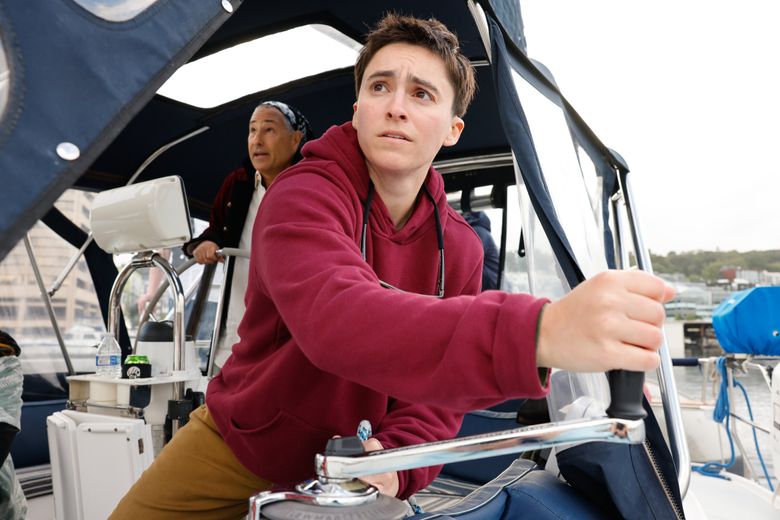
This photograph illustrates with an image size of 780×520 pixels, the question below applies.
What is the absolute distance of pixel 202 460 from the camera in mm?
1314

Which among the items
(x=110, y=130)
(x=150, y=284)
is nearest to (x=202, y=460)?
(x=110, y=130)

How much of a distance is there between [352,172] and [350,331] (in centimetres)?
48

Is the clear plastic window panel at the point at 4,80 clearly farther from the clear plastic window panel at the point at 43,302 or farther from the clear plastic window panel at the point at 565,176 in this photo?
the clear plastic window panel at the point at 43,302

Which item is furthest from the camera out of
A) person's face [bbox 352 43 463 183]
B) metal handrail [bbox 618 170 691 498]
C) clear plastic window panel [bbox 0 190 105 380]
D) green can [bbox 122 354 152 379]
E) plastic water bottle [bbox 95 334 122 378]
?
clear plastic window panel [bbox 0 190 105 380]

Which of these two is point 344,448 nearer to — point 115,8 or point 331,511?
point 331,511

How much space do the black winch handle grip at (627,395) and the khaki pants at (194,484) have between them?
0.91 meters

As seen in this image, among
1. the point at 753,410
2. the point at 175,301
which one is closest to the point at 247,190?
the point at 175,301

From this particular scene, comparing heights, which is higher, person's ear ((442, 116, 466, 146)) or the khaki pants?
person's ear ((442, 116, 466, 146))

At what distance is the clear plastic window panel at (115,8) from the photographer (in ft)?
2.57

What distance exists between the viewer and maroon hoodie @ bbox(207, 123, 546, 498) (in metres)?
0.65

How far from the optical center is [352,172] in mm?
1136

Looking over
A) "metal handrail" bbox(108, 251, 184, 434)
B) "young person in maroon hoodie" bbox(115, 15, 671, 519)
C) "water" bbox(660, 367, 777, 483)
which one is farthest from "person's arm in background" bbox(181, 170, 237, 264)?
"water" bbox(660, 367, 777, 483)

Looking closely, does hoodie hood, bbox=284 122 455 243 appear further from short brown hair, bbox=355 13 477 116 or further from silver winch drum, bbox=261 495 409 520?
silver winch drum, bbox=261 495 409 520

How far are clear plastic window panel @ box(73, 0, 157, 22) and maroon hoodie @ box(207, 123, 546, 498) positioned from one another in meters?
0.33
